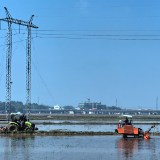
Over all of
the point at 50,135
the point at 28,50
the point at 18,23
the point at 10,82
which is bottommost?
the point at 50,135

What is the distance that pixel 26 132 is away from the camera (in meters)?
33.8

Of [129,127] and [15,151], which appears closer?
[15,151]

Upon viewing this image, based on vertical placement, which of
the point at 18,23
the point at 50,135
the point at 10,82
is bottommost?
the point at 50,135

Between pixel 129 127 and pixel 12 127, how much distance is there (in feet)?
43.0

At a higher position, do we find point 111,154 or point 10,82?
point 10,82

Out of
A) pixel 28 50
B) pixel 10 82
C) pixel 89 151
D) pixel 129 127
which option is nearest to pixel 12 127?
pixel 129 127

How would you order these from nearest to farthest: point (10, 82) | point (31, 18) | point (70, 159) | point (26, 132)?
point (70, 159) < point (26, 132) < point (10, 82) < point (31, 18)

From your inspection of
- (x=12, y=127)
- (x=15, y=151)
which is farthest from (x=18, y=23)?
(x=15, y=151)

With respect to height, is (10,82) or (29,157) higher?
(10,82)

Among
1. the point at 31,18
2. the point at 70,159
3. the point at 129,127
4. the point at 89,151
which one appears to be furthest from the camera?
the point at 31,18

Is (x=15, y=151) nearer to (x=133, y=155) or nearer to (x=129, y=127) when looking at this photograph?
(x=133, y=155)

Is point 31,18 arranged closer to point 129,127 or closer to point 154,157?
point 129,127

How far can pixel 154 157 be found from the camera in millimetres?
18984

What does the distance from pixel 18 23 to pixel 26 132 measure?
30.6 m
